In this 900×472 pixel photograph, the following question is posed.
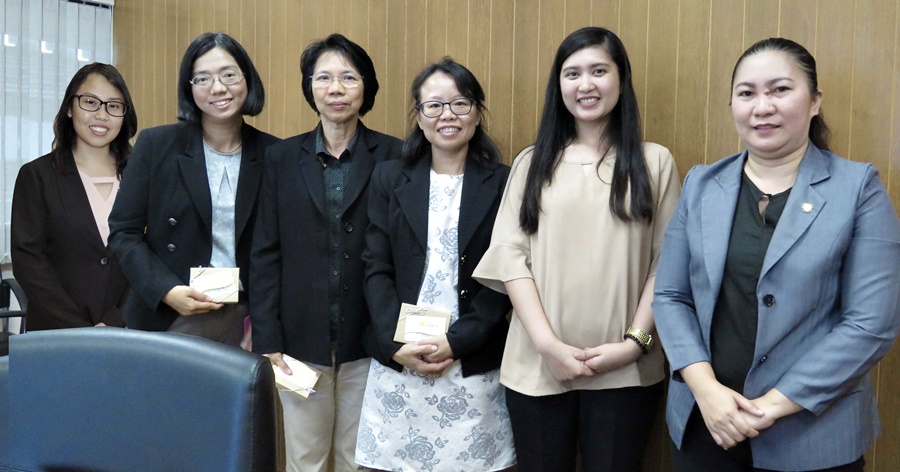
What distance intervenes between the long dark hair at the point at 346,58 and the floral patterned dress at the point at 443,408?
487 millimetres

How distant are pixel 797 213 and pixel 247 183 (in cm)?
173

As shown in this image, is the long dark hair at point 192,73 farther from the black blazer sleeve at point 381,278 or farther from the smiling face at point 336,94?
the black blazer sleeve at point 381,278

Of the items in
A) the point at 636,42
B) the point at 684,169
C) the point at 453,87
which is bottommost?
the point at 684,169

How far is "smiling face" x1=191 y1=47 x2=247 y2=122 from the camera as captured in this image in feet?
8.70

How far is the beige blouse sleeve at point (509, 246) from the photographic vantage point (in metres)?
2.24

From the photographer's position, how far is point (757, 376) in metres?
1.76

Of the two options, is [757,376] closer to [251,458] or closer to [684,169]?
[684,169]

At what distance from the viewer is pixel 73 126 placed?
10.9 ft

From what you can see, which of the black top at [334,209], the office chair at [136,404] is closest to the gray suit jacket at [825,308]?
the office chair at [136,404]

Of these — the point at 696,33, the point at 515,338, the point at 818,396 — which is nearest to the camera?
the point at 818,396

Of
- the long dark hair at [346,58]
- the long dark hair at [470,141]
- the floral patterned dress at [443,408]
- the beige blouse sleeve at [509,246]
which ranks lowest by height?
the floral patterned dress at [443,408]

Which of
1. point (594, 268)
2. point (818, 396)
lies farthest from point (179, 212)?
point (818, 396)

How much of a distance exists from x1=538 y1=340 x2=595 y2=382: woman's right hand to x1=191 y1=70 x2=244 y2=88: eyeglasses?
140 centimetres

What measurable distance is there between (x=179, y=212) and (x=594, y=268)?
1.38m
